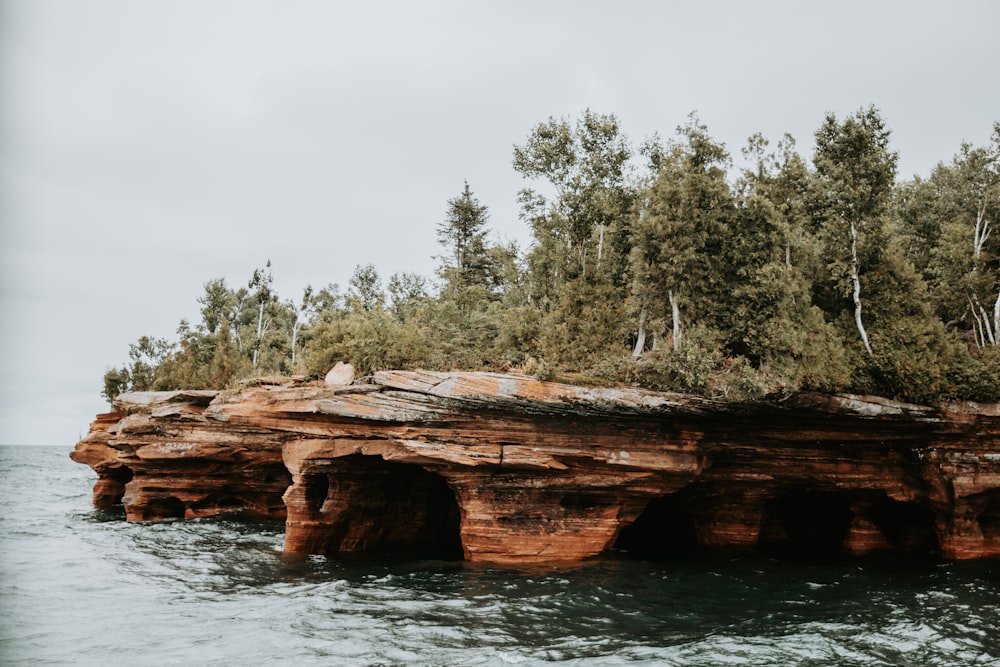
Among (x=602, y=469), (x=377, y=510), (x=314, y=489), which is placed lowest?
(x=377, y=510)

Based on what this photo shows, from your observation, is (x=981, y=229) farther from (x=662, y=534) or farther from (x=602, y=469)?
(x=602, y=469)

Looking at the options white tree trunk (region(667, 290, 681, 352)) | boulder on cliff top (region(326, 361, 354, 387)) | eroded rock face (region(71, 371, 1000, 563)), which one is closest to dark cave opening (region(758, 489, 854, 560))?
eroded rock face (region(71, 371, 1000, 563))

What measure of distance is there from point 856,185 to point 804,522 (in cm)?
1230

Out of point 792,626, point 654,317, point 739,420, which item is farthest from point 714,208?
point 792,626

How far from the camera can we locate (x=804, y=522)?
76.5 ft

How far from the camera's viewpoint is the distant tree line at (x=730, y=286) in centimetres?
1695

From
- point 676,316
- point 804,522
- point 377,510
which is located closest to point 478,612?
point 377,510

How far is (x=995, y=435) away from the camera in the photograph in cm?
1723

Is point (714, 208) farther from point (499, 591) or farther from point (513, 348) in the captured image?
point (499, 591)

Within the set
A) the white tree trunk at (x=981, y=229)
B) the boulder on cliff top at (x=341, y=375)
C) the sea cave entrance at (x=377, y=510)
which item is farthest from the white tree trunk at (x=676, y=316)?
the white tree trunk at (x=981, y=229)

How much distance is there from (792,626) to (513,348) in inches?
474

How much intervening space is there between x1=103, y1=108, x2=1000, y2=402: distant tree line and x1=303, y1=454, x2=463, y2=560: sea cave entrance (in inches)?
134

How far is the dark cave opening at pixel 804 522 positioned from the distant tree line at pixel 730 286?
22.6 feet

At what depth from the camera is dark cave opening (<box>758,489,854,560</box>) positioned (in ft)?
73.5
